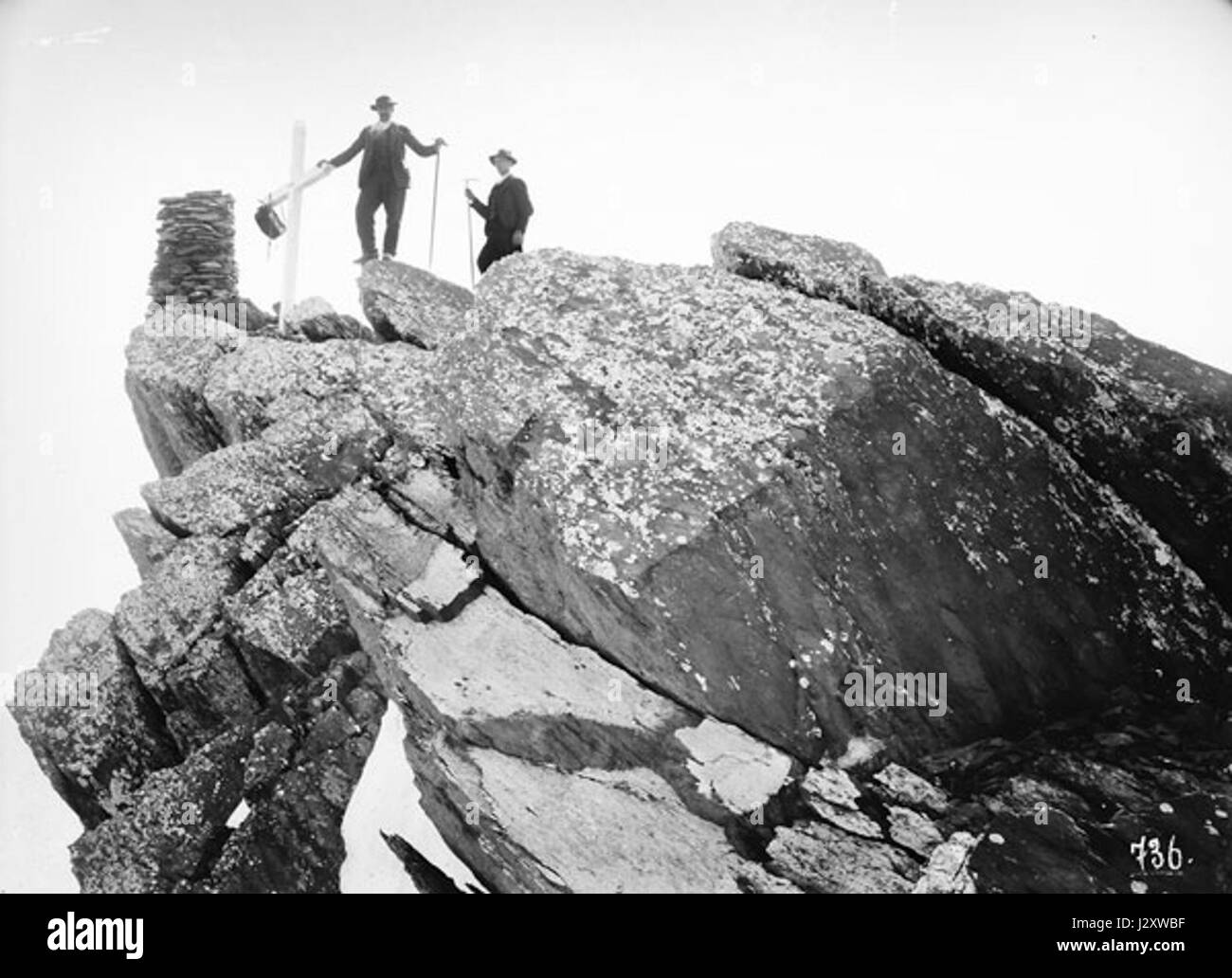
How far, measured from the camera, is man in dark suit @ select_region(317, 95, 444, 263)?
510 inches

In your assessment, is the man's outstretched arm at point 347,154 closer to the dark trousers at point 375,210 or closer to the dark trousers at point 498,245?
the dark trousers at point 375,210

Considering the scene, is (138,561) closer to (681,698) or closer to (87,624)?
(87,624)

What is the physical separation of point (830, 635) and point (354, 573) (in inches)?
176

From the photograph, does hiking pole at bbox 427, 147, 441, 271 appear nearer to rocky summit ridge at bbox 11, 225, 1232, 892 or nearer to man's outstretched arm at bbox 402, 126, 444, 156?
man's outstretched arm at bbox 402, 126, 444, 156

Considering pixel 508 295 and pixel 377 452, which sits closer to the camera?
pixel 508 295

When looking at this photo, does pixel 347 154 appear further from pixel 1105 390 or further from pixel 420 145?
pixel 1105 390

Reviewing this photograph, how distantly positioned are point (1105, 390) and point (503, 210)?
24.6 ft

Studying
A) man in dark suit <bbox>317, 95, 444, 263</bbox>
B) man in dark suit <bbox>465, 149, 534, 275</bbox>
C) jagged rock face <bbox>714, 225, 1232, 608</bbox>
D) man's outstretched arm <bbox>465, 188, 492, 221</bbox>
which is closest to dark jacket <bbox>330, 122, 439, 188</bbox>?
man in dark suit <bbox>317, 95, 444, 263</bbox>

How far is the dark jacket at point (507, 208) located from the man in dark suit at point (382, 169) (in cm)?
104

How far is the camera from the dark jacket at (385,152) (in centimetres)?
1297

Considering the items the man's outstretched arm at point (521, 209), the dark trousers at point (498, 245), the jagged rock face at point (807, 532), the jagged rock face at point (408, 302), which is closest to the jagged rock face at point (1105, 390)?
the jagged rock face at point (807, 532)

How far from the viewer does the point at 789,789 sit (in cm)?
796

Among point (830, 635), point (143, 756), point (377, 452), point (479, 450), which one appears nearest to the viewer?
point (830, 635)
